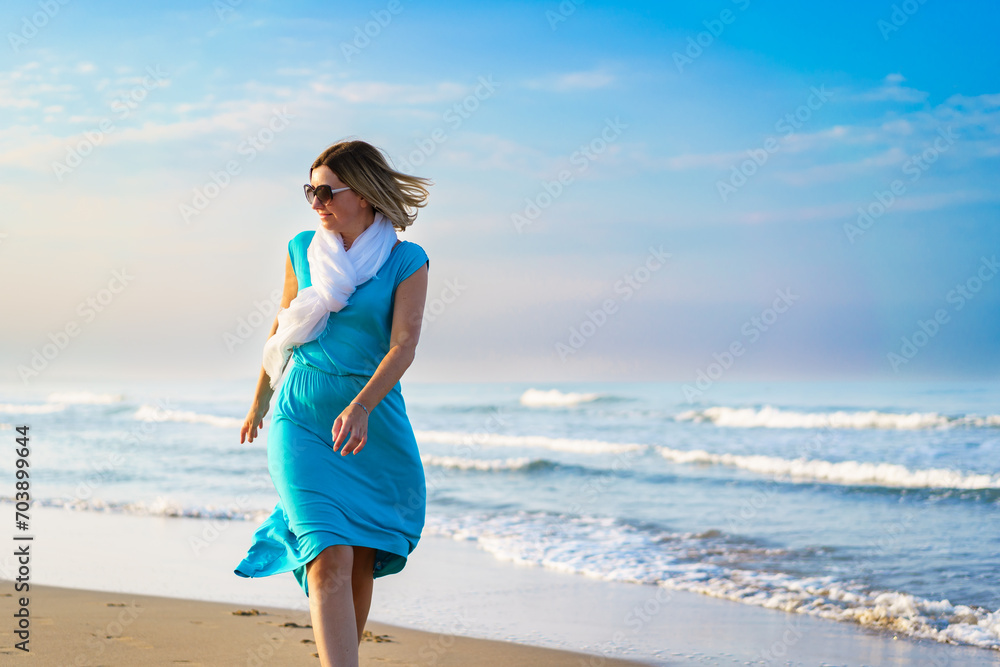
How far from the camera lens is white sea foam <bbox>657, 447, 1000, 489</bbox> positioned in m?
11.5

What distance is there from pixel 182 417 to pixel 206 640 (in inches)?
814

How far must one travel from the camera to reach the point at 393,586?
19.6 feet

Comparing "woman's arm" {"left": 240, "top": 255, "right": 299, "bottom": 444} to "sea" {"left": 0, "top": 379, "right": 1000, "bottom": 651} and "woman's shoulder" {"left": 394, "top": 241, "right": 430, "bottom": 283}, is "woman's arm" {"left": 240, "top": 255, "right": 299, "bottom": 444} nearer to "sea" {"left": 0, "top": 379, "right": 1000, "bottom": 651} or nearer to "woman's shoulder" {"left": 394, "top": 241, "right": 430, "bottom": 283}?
"woman's shoulder" {"left": 394, "top": 241, "right": 430, "bottom": 283}

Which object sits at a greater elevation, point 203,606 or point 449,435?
point 449,435

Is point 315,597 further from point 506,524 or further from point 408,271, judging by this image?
point 506,524

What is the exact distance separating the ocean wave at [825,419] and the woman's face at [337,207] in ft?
57.2

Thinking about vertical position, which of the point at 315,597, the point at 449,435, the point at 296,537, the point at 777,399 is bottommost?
the point at 315,597

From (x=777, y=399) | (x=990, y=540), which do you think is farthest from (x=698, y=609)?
(x=777, y=399)

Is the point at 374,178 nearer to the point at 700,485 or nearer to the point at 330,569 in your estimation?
the point at 330,569

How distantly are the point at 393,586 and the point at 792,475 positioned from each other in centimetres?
868


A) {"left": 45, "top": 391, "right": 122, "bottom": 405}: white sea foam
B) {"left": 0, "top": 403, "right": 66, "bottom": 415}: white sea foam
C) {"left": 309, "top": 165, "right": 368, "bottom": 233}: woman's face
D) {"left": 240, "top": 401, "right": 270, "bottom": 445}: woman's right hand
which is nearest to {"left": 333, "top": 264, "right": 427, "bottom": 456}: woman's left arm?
{"left": 309, "top": 165, "right": 368, "bottom": 233}: woman's face

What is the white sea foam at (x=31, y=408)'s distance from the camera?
26.4 metres

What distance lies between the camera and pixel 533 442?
18594mm

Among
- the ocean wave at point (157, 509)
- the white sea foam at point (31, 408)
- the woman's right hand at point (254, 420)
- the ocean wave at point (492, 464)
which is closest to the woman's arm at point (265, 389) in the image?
the woman's right hand at point (254, 420)
